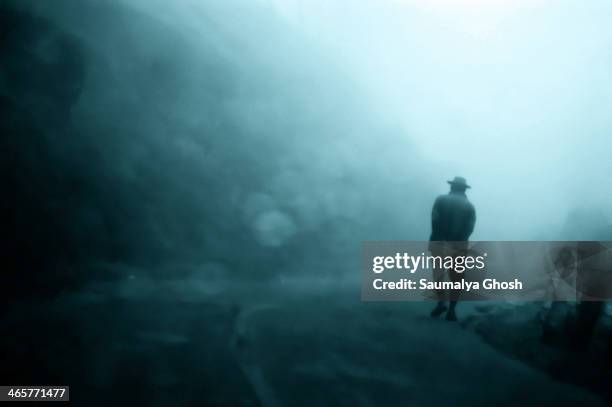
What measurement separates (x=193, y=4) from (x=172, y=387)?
3598mm

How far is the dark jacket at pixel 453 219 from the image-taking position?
105 inches

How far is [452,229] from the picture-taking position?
8.75ft

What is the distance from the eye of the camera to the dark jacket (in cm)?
267

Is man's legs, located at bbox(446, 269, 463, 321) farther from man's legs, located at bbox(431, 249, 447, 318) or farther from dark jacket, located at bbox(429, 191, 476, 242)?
dark jacket, located at bbox(429, 191, 476, 242)

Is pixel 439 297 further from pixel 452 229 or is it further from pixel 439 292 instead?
pixel 452 229

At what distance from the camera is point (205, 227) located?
11.5 feet

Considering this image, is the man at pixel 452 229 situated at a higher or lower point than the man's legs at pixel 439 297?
higher

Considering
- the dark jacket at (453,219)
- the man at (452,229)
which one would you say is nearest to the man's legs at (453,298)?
the man at (452,229)

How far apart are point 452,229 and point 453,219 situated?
0.21 feet

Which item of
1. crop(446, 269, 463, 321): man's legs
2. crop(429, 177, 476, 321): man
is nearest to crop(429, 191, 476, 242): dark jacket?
crop(429, 177, 476, 321): man

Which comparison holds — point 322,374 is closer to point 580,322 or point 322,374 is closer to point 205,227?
point 580,322

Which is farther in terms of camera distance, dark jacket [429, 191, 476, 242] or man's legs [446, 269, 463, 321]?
dark jacket [429, 191, 476, 242]

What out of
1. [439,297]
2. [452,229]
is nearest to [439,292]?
[439,297]

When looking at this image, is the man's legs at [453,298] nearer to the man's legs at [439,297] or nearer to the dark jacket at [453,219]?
the man's legs at [439,297]
